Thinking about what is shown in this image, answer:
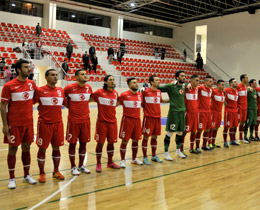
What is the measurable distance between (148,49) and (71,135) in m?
23.3

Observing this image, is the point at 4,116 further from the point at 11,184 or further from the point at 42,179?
the point at 42,179

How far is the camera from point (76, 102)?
5.00m

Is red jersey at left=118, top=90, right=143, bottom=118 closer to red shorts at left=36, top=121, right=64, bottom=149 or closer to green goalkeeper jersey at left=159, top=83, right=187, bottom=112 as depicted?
green goalkeeper jersey at left=159, top=83, right=187, bottom=112

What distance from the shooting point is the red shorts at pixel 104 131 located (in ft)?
17.1

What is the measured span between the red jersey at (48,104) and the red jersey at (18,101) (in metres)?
0.21

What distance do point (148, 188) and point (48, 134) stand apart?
182cm

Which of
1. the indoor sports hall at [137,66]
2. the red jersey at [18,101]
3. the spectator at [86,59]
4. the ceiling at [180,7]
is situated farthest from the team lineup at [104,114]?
the ceiling at [180,7]

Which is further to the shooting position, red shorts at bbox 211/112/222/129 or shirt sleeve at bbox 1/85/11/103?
red shorts at bbox 211/112/222/129

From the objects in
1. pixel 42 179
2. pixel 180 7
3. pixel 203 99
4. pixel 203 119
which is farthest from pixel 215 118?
pixel 180 7

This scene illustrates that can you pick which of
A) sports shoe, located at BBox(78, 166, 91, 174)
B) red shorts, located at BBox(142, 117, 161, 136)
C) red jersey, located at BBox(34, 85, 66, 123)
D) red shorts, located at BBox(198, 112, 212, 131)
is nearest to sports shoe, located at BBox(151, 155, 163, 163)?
red shorts, located at BBox(142, 117, 161, 136)

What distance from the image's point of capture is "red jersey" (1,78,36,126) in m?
4.19

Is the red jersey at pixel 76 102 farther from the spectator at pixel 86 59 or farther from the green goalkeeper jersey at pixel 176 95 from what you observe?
the spectator at pixel 86 59

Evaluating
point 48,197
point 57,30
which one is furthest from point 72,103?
point 57,30

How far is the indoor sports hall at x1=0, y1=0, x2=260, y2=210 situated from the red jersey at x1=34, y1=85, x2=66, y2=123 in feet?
3.45
